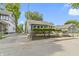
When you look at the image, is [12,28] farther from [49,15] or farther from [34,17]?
[49,15]

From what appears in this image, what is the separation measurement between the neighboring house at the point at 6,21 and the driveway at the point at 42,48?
0.88 feet

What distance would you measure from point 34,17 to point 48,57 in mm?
685

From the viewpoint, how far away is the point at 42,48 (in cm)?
342

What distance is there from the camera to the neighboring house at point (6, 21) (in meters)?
3.48

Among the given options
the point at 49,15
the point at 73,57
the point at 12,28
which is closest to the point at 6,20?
the point at 12,28

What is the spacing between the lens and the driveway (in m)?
3.36

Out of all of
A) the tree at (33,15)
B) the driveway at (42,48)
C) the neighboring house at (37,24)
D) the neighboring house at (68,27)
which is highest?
the tree at (33,15)

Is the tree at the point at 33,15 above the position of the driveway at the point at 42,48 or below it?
above

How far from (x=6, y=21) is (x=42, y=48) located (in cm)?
74

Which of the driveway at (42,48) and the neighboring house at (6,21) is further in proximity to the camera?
the neighboring house at (6,21)

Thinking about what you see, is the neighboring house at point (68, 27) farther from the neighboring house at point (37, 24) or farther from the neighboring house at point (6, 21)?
the neighboring house at point (6, 21)

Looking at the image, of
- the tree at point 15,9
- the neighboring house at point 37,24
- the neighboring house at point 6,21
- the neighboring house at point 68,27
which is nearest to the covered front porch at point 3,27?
the neighboring house at point 6,21

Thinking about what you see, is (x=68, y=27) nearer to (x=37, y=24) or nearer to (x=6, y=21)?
(x=37, y=24)

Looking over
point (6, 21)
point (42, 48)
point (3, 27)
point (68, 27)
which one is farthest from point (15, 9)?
point (68, 27)
